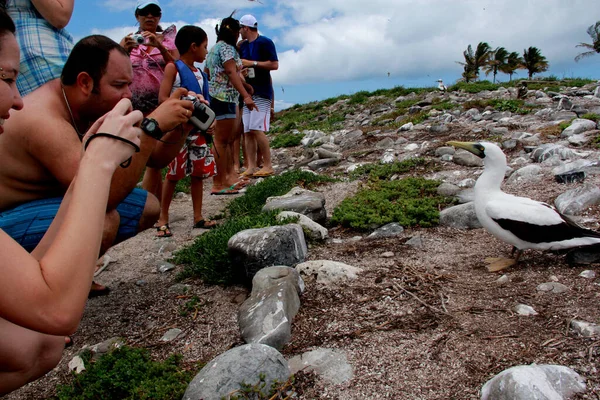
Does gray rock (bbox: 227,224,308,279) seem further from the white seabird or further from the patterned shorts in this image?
the patterned shorts

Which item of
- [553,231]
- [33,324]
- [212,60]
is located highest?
[212,60]

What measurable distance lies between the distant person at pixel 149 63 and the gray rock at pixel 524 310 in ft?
11.8

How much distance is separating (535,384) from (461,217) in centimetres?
264

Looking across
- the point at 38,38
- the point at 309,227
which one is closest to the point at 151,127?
the point at 38,38

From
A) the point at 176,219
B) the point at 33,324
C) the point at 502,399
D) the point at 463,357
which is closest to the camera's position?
the point at 33,324

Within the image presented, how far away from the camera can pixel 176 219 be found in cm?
621

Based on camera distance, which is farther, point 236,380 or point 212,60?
point 212,60

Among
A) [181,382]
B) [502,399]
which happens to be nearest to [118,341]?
[181,382]

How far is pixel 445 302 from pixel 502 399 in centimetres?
102

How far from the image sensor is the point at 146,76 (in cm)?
490

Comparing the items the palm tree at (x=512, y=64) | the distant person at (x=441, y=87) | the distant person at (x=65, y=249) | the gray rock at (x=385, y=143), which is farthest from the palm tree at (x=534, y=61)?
the distant person at (x=65, y=249)

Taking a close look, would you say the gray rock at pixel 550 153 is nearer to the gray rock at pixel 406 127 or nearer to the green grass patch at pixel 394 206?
the green grass patch at pixel 394 206

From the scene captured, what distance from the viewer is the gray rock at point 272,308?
9.16 feet

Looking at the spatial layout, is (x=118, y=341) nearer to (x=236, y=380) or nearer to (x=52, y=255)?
(x=236, y=380)
